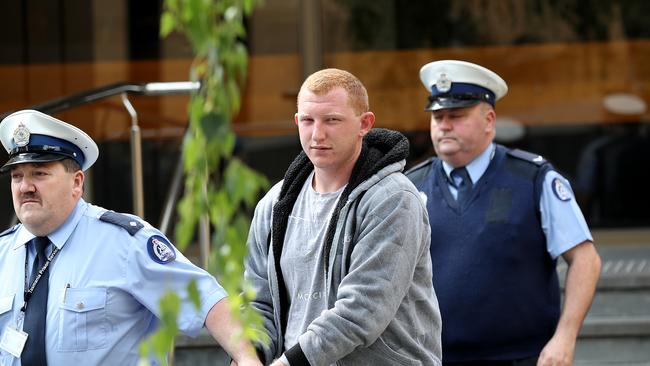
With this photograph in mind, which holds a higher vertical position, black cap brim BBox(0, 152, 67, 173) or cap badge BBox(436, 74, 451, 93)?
cap badge BBox(436, 74, 451, 93)

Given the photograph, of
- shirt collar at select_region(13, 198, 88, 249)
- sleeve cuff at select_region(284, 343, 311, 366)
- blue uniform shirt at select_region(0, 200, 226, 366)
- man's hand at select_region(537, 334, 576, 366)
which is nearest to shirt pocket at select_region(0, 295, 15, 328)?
blue uniform shirt at select_region(0, 200, 226, 366)

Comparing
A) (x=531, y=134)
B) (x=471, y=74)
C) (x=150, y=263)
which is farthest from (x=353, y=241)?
(x=531, y=134)

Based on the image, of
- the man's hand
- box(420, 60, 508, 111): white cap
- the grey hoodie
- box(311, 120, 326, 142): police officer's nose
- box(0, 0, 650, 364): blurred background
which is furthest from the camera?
box(0, 0, 650, 364): blurred background

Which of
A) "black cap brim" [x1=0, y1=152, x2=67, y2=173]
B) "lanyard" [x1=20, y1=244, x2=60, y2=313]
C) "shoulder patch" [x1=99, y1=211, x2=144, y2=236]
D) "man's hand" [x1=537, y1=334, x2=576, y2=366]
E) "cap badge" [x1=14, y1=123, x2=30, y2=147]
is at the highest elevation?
"cap badge" [x1=14, y1=123, x2=30, y2=147]

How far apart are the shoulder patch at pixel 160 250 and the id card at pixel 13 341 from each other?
1.49 feet

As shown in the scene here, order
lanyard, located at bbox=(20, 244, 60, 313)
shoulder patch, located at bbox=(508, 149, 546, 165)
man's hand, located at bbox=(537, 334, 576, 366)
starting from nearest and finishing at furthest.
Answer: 1. lanyard, located at bbox=(20, 244, 60, 313)
2. man's hand, located at bbox=(537, 334, 576, 366)
3. shoulder patch, located at bbox=(508, 149, 546, 165)

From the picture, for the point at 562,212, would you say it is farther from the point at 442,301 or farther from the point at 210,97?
the point at 210,97

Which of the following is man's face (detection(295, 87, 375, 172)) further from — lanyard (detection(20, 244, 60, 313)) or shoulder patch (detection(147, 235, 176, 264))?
lanyard (detection(20, 244, 60, 313))

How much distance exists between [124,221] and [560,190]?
173 centimetres

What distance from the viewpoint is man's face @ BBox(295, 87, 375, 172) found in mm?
3828

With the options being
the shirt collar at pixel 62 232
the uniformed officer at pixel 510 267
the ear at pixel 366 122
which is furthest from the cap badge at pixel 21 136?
the uniformed officer at pixel 510 267

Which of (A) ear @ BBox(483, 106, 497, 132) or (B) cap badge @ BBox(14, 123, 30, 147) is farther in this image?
(A) ear @ BBox(483, 106, 497, 132)

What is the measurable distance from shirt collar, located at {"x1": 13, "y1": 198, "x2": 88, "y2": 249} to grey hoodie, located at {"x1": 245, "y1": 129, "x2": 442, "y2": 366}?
586 mm

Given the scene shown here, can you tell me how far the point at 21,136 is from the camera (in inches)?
163
